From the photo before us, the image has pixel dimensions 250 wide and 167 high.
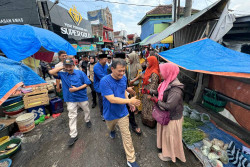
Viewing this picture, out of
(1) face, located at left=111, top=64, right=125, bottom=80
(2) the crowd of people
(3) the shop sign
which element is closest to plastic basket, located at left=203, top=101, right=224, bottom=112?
(2) the crowd of people

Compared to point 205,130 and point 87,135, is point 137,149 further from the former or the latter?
point 205,130

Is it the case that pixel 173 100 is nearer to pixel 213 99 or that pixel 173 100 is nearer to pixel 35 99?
pixel 213 99

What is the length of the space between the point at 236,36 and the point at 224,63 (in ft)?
12.6

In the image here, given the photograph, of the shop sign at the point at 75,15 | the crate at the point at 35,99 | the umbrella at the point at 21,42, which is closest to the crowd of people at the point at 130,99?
the umbrella at the point at 21,42

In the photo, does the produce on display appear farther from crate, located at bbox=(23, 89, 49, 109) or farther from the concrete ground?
crate, located at bbox=(23, 89, 49, 109)

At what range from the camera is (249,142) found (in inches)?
98.2

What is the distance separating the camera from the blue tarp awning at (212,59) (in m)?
1.88

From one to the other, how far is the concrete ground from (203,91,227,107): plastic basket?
184cm

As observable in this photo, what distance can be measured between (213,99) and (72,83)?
4.14 metres

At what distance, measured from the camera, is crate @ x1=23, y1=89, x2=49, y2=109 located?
362 cm

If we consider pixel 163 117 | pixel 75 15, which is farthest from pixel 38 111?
pixel 75 15

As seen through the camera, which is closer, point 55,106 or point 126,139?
point 126,139

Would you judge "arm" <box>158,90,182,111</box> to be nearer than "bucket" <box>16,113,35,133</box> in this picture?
Yes

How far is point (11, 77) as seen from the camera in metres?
1.41
